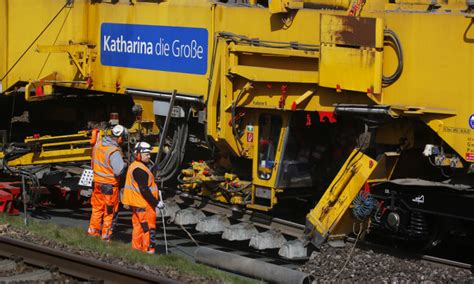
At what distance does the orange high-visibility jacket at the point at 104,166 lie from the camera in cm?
1077

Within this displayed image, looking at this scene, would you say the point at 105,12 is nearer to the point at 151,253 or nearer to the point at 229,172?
the point at 229,172

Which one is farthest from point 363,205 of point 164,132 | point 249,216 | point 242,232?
point 164,132

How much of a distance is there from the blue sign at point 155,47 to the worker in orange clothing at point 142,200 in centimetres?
166

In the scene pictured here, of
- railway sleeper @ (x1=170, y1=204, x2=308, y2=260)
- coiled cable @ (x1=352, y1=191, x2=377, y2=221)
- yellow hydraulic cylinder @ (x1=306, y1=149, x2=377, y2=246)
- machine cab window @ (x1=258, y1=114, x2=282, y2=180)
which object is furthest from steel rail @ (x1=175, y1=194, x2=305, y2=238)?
coiled cable @ (x1=352, y1=191, x2=377, y2=221)

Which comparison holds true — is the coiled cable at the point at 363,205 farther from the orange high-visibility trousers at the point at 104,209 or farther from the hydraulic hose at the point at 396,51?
the orange high-visibility trousers at the point at 104,209

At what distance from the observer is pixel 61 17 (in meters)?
12.9

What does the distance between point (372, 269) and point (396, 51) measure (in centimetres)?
227

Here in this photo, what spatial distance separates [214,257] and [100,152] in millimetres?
2334

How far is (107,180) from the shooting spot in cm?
1077

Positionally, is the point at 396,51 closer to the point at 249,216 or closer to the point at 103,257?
the point at 249,216

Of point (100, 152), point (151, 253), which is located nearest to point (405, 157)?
point (151, 253)

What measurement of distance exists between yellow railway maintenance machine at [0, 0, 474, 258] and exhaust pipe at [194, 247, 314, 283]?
3.33 feet

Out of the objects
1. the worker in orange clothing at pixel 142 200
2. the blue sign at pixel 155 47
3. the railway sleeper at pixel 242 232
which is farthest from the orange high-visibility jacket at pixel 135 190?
the blue sign at pixel 155 47

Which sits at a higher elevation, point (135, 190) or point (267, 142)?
point (267, 142)
